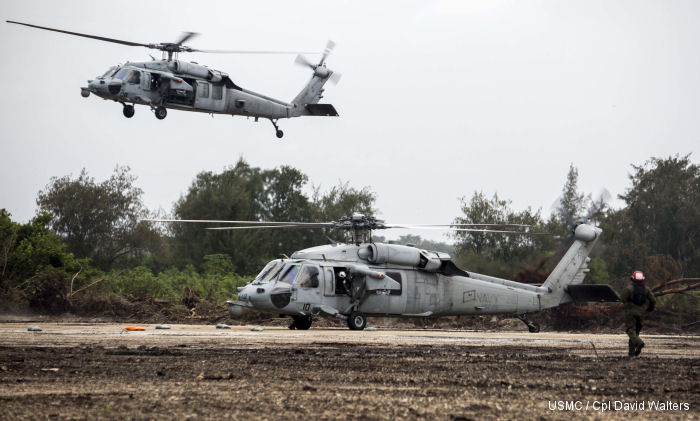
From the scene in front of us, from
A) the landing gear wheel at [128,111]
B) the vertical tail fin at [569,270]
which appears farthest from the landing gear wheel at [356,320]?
the landing gear wheel at [128,111]

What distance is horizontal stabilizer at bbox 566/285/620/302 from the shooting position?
24372 mm

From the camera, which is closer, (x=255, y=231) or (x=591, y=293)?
(x=591, y=293)

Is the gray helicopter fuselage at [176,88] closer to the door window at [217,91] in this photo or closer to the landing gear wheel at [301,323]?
the door window at [217,91]

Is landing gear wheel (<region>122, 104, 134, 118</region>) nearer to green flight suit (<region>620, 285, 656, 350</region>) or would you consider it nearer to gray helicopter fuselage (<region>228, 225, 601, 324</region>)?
gray helicopter fuselage (<region>228, 225, 601, 324</region>)

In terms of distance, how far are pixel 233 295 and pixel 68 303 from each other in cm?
573

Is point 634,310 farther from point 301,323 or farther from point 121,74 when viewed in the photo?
point 121,74

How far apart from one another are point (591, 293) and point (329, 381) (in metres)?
17.8

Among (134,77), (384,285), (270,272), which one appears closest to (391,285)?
(384,285)

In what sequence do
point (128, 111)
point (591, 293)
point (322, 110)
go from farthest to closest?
1. point (322, 110)
2. point (128, 111)
3. point (591, 293)

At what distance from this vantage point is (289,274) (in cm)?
2131

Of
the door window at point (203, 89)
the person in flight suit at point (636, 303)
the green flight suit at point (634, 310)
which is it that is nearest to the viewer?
the green flight suit at point (634, 310)

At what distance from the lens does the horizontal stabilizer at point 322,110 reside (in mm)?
29984

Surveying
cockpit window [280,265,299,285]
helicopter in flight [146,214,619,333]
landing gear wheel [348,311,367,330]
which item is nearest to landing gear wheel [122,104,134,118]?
helicopter in flight [146,214,619,333]

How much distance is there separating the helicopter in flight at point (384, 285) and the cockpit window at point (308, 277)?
0.03 m
